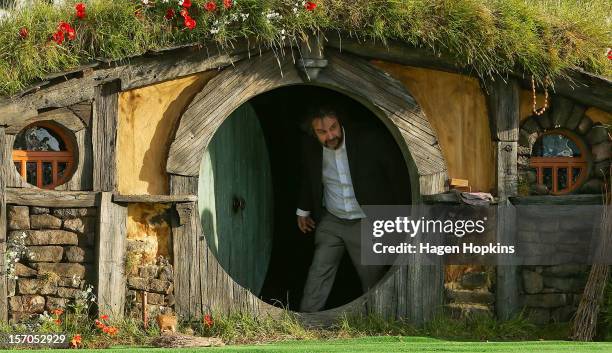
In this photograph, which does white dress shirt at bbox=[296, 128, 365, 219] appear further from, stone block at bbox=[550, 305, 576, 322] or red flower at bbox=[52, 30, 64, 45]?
red flower at bbox=[52, 30, 64, 45]

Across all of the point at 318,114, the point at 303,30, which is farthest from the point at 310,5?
the point at 318,114

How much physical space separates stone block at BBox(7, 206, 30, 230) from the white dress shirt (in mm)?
2829

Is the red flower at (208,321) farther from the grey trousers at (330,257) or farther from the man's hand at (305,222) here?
the man's hand at (305,222)

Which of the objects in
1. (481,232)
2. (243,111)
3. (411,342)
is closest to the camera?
(411,342)

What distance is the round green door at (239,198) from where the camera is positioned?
1054 cm

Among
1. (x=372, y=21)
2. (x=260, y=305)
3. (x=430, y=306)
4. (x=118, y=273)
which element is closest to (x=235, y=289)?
(x=260, y=305)

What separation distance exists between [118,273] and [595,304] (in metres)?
3.82

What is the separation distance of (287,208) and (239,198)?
0.90 meters

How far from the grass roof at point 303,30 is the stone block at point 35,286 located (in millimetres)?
1471

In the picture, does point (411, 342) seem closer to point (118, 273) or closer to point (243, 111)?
point (118, 273)

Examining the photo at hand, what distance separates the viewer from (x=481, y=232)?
31.6 feet

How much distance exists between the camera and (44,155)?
29.6 feet

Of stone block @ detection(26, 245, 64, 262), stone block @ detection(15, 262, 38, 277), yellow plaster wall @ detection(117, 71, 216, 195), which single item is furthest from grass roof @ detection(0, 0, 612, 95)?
stone block @ detection(15, 262, 38, 277)

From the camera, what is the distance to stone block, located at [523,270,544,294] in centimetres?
960
